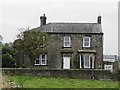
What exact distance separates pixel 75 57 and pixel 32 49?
8.29 m

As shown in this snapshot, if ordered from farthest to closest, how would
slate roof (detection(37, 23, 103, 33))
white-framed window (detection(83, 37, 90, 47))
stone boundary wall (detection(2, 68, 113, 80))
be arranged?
slate roof (detection(37, 23, 103, 33)), white-framed window (detection(83, 37, 90, 47)), stone boundary wall (detection(2, 68, 113, 80))

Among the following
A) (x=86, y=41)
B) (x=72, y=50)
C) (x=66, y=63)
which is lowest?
(x=66, y=63)

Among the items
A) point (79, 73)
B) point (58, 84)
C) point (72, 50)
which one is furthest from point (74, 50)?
point (58, 84)

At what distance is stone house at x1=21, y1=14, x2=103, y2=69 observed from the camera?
180 feet

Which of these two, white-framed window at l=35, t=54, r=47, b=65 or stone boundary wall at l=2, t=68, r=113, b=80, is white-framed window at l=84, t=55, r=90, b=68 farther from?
stone boundary wall at l=2, t=68, r=113, b=80

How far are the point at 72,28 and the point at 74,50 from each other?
12.3 feet

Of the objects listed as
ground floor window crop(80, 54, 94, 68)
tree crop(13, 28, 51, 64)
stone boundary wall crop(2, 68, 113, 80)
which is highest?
tree crop(13, 28, 51, 64)

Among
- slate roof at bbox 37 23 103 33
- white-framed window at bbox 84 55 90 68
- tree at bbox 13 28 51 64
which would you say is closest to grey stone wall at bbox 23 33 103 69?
slate roof at bbox 37 23 103 33

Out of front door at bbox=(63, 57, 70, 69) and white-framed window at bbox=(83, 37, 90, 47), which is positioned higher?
white-framed window at bbox=(83, 37, 90, 47)

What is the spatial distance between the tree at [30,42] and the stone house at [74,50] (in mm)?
4175

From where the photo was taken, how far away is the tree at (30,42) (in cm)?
4950

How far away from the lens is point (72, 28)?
56969 mm

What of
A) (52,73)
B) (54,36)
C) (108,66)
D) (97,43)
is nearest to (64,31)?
(54,36)

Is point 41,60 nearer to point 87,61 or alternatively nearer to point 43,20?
point 87,61
